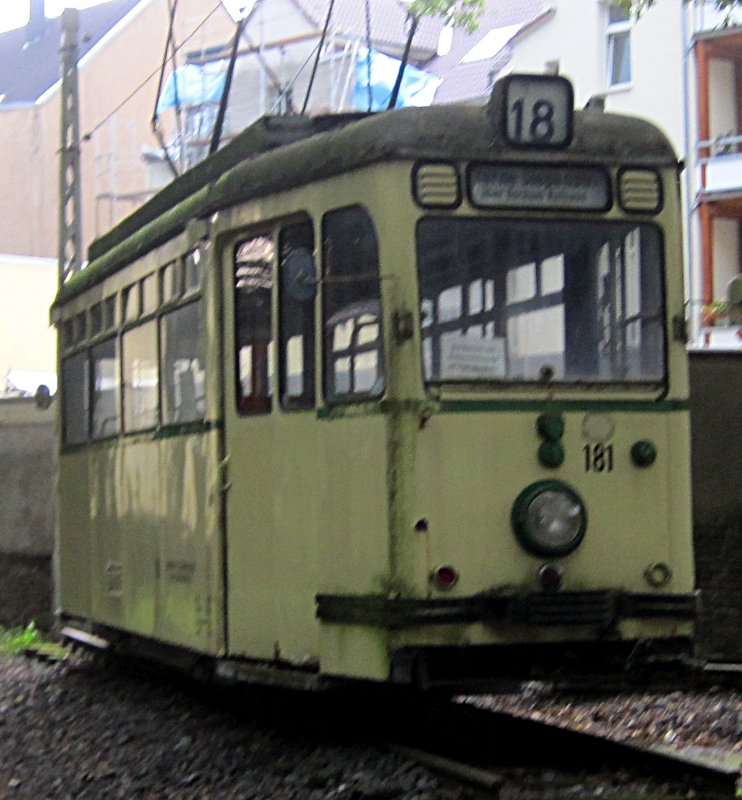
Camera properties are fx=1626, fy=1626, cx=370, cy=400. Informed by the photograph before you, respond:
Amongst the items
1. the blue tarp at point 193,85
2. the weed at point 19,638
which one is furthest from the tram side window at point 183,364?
the blue tarp at point 193,85

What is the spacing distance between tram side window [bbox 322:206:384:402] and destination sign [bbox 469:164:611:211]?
1.67 ft

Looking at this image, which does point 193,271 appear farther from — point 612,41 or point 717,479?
point 612,41

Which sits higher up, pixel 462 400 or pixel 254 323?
pixel 254 323

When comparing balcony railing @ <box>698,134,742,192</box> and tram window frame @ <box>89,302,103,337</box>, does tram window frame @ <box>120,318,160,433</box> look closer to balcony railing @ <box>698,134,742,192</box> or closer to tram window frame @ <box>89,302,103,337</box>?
tram window frame @ <box>89,302,103,337</box>

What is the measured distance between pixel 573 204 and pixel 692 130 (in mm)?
17080

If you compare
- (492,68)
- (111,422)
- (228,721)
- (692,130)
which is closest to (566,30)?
(692,130)

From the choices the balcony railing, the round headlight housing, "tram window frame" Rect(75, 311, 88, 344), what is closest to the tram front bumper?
the round headlight housing

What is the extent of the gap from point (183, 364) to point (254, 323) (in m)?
0.79

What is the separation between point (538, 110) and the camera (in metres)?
6.91

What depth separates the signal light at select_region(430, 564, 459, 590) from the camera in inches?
259

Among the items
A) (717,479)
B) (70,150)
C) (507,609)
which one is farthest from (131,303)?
(70,150)

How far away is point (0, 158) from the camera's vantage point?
38844 millimetres

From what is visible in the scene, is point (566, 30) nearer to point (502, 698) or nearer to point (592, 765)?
point (502, 698)

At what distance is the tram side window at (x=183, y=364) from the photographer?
786 cm
